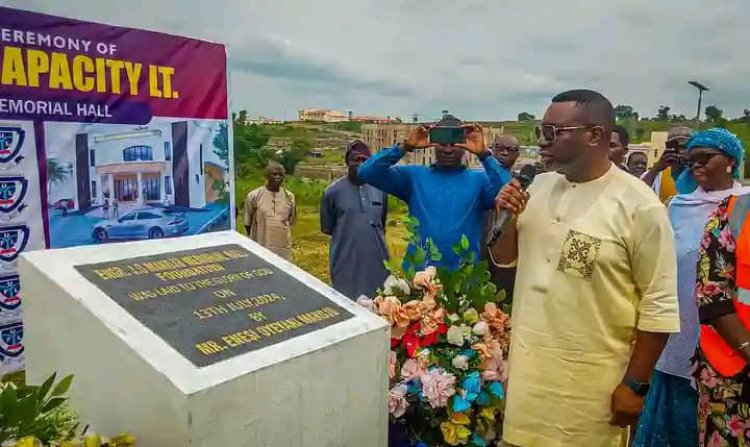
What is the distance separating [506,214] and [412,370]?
0.64 meters

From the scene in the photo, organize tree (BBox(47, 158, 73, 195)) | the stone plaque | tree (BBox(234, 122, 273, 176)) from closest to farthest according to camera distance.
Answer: the stone plaque, tree (BBox(47, 158, 73, 195)), tree (BBox(234, 122, 273, 176))

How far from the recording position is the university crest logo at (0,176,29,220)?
9.41 feet

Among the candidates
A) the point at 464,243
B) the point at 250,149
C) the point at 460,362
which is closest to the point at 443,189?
the point at 464,243

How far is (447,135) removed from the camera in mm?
2594

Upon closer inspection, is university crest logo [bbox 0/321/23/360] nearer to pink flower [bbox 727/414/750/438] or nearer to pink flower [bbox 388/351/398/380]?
pink flower [bbox 388/351/398/380]

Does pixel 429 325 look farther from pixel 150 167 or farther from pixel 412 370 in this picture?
pixel 150 167

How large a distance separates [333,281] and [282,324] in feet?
7.70

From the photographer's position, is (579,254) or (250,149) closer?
(579,254)

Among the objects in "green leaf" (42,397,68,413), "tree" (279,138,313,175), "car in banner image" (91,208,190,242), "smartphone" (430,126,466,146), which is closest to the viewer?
"green leaf" (42,397,68,413)

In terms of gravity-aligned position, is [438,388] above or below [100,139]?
below

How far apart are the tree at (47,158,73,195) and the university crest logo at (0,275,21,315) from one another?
1.60ft

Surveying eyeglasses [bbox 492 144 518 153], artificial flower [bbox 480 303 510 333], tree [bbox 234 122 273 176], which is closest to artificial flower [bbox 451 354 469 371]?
artificial flower [bbox 480 303 510 333]

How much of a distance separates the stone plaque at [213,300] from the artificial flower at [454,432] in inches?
20.3

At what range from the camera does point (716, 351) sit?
2043mm
